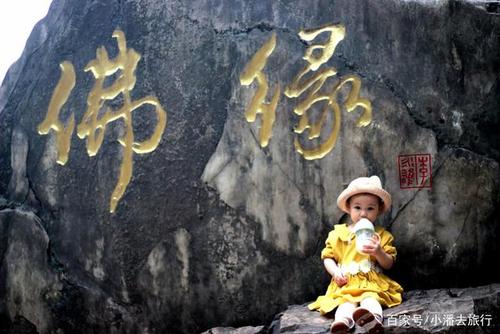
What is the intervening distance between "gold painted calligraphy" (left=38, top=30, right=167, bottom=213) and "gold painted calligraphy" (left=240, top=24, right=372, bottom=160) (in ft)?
2.92

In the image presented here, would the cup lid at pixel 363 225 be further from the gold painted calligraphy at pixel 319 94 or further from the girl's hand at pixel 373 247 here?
the gold painted calligraphy at pixel 319 94

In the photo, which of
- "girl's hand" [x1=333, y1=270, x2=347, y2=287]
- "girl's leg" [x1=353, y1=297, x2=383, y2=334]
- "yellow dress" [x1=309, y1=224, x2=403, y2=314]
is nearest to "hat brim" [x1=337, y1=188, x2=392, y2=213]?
"yellow dress" [x1=309, y1=224, x2=403, y2=314]

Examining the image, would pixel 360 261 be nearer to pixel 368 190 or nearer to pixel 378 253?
pixel 378 253

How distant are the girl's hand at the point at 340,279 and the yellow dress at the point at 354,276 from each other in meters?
0.02

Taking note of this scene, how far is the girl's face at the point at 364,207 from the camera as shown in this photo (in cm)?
362

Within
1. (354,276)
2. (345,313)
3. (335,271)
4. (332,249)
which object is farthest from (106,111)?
(345,313)

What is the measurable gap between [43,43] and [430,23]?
3.01 meters

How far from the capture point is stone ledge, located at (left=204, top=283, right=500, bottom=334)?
3.18 metres

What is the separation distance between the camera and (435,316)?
10.7 feet

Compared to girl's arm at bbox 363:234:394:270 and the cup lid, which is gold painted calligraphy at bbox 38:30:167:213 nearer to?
the cup lid

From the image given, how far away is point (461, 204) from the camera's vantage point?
3885mm

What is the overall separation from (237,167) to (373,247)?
121 cm

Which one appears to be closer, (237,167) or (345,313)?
(345,313)

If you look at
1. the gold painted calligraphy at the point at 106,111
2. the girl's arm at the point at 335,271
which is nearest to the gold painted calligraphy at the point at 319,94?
the girl's arm at the point at 335,271
